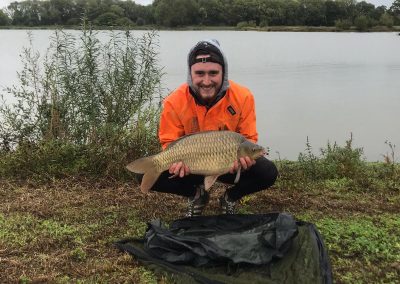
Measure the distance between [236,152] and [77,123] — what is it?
2.48 metres

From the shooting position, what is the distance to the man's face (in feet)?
9.73

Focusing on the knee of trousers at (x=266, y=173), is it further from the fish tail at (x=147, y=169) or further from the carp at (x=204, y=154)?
the fish tail at (x=147, y=169)

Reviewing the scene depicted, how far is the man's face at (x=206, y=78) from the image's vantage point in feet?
9.73

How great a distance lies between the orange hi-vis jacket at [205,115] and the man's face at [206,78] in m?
0.09

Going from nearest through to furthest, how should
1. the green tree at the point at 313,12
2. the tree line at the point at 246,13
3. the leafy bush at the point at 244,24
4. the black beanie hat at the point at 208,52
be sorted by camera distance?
the black beanie hat at the point at 208,52 < the tree line at the point at 246,13 < the leafy bush at the point at 244,24 < the green tree at the point at 313,12

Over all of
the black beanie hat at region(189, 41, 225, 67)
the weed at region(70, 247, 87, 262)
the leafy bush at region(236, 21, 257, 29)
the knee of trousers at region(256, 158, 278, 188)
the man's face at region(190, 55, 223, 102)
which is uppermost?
the leafy bush at region(236, 21, 257, 29)

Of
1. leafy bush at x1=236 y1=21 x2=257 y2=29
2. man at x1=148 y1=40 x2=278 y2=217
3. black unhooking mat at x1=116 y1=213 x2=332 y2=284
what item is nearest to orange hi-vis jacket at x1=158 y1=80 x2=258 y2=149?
man at x1=148 y1=40 x2=278 y2=217

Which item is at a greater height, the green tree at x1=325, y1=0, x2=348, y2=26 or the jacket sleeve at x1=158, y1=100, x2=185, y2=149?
the green tree at x1=325, y1=0, x2=348, y2=26

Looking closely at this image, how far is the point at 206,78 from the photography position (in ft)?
9.78

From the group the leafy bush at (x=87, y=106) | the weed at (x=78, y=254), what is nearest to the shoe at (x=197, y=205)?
the weed at (x=78, y=254)

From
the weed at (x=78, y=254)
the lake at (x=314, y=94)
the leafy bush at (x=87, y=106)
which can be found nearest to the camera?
the weed at (x=78, y=254)

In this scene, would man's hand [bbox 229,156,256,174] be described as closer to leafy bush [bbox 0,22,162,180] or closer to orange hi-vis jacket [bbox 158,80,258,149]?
orange hi-vis jacket [bbox 158,80,258,149]

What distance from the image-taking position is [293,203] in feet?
11.8

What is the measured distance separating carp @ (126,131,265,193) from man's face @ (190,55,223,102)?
353 millimetres
